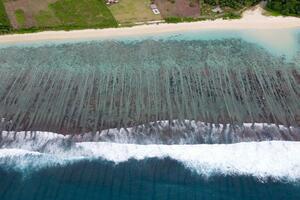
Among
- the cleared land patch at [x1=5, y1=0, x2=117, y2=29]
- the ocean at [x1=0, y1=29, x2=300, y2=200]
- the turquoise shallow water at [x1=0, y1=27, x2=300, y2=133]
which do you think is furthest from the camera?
the cleared land patch at [x1=5, y1=0, x2=117, y2=29]

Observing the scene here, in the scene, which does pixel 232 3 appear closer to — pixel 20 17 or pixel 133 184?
pixel 20 17

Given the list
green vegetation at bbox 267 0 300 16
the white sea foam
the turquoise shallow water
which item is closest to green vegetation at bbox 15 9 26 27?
the turquoise shallow water

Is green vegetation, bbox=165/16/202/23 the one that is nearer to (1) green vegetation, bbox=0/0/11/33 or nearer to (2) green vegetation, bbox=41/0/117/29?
(2) green vegetation, bbox=41/0/117/29

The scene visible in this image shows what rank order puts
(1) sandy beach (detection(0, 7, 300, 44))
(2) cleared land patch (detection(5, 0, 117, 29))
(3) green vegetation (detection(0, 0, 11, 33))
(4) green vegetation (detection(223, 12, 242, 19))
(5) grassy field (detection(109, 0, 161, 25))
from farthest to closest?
(4) green vegetation (detection(223, 12, 242, 19)) → (5) grassy field (detection(109, 0, 161, 25)) → (2) cleared land patch (detection(5, 0, 117, 29)) → (3) green vegetation (detection(0, 0, 11, 33)) → (1) sandy beach (detection(0, 7, 300, 44))

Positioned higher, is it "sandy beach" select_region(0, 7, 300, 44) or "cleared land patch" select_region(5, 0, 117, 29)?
"cleared land patch" select_region(5, 0, 117, 29)

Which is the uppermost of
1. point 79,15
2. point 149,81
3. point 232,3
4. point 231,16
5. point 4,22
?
point 4,22

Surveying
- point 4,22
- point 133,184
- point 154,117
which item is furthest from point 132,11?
point 133,184
